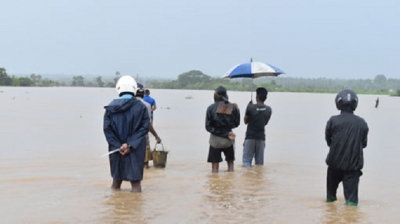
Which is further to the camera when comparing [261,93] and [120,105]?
[261,93]

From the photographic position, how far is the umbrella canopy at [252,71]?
42.5 ft

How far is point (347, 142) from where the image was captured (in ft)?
28.0

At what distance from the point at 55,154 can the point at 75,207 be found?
7.23 meters

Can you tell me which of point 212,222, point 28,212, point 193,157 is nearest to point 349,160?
point 212,222

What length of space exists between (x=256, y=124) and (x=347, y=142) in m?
4.02

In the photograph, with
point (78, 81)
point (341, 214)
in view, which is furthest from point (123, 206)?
point (78, 81)

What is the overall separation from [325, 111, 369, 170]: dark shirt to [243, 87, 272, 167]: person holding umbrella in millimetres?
3784

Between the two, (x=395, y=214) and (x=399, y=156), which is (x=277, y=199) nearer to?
(x=395, y=214)

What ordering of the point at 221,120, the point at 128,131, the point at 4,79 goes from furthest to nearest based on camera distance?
the point at 4,79, the point at 221,120, the point at 128,131

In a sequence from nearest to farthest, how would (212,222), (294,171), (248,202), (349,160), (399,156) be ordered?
(212,222) < (349,160) < (248,202) < (294,171) < (399,156)

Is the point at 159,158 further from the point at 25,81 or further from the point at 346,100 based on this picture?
the point at 25,81

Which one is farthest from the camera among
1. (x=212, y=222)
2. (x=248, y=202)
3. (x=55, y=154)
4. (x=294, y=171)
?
(x=55, y=154)

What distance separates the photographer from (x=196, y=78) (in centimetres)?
12644

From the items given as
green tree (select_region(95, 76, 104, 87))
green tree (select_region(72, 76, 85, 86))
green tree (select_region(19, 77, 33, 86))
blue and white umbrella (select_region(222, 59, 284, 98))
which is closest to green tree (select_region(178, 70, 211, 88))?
green tree (select_region(95, 76, 104, 87))
